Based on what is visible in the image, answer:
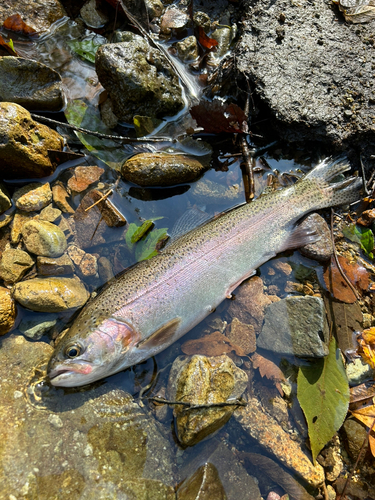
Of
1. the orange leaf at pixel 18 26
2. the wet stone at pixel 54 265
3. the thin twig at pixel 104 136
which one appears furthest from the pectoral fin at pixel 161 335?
the orange leaf at pixel 18 26

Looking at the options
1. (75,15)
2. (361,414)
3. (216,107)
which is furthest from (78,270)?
(75,15)

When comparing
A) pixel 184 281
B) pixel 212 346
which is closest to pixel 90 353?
pixel 184 281

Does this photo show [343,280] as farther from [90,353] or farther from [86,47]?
[86,47]

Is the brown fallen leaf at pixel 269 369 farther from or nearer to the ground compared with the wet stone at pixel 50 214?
nearer to the ground

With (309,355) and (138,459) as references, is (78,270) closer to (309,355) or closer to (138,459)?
(138,459)

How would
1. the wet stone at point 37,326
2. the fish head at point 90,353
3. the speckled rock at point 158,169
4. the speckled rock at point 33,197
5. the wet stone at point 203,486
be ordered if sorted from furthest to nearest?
1. the speckled rock at point 158,169
2. the speckled rock at point 33,197
3. the wet stone at point 37,326
4. the fish head at point 90,353
5. the wet stone at point 203,486

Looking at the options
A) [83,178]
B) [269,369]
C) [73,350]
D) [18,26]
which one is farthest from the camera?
[18,26]

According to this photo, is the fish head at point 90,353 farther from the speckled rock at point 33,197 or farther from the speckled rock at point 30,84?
the speckled rock at point 30,84
